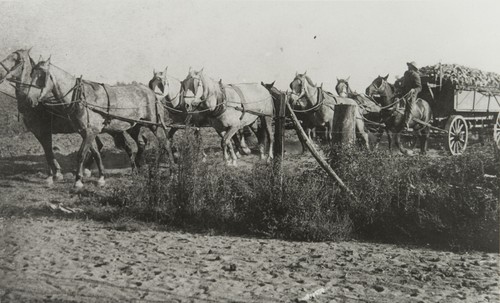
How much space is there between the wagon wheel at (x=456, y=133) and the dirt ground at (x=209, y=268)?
8361 millimetres

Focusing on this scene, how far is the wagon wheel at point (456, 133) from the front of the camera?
1377 cm

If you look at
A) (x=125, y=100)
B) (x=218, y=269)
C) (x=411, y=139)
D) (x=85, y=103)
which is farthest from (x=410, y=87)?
(x=218, y=269)

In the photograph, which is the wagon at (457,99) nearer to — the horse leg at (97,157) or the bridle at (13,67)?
the horse leg at (97,157)

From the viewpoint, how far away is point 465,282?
5035 millimetres

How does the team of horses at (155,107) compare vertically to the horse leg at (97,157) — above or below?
above

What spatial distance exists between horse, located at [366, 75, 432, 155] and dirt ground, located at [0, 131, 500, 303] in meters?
7.71

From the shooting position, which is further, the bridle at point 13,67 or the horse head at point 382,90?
the horse head at point 382,90

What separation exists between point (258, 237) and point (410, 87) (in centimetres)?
885

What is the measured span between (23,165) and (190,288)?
929 cm

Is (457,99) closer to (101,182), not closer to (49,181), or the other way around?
(101,182)

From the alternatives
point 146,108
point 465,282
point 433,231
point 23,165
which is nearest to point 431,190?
point 433,231

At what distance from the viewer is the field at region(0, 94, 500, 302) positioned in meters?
4.68

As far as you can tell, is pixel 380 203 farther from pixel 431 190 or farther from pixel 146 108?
pixel 146 108

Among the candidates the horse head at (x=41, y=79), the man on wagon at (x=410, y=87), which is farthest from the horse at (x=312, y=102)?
the horse head at (x=41, y=79)
